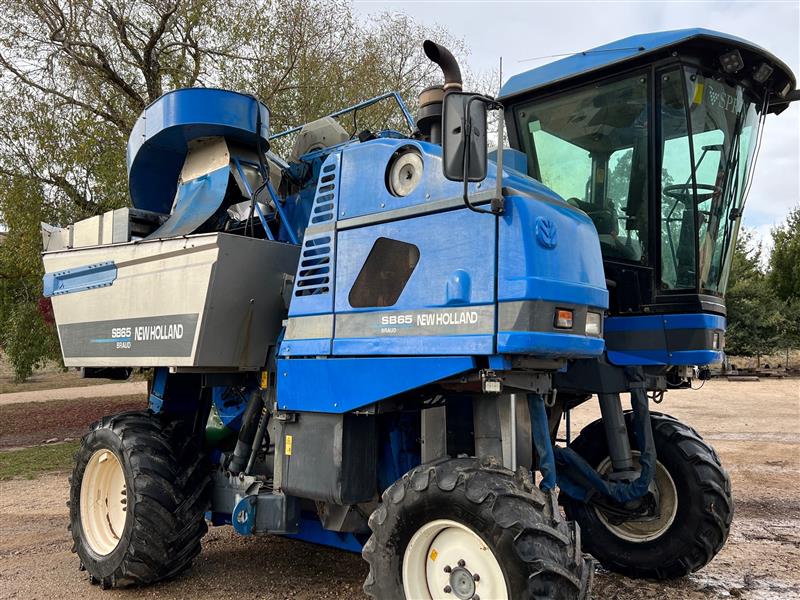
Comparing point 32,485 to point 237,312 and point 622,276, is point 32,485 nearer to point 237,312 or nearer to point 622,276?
point 237,312

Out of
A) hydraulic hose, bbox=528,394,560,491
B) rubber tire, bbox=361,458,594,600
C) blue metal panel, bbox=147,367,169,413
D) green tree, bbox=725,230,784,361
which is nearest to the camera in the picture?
rubber tire, bbox=361,458,594,600

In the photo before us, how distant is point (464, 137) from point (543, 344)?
1046 millimetres

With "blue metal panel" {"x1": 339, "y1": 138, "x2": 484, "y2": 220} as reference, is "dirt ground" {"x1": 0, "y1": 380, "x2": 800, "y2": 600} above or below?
below

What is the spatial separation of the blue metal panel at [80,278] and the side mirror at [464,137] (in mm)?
3155

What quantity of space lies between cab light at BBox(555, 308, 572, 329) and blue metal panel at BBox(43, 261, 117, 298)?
11.3 ft

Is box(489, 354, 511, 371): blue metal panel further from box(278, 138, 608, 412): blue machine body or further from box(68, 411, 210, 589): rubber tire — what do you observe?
box(68, 411, 210, 589): rubber tire

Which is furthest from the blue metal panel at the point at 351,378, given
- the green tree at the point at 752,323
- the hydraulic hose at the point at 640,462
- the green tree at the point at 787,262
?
the green tree at the point at 787,262

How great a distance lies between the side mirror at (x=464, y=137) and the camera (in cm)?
326

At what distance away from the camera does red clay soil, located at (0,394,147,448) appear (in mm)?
14633

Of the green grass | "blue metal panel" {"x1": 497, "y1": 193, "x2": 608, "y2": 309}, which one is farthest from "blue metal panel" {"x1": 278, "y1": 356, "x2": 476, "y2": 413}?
the green grass

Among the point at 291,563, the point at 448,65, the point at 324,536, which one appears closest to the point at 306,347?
the point at 324,536

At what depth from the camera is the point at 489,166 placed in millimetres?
3762

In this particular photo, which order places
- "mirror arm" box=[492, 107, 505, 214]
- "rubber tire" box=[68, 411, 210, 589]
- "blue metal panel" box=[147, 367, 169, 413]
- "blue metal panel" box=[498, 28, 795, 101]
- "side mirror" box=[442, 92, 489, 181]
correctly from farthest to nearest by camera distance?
1. "blue metal panel" box=[147, 367, 169, 413]
2. "rubber tire" box=[68, 411, 210, 589]
3. "blue metal panel" box=[498, 28, 795, 101]
4. "mirror arm" box=[492, 107, 505, 214]
5. "side mirror" box=[442, 92, 489, 181]

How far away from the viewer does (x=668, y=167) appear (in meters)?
4.82
